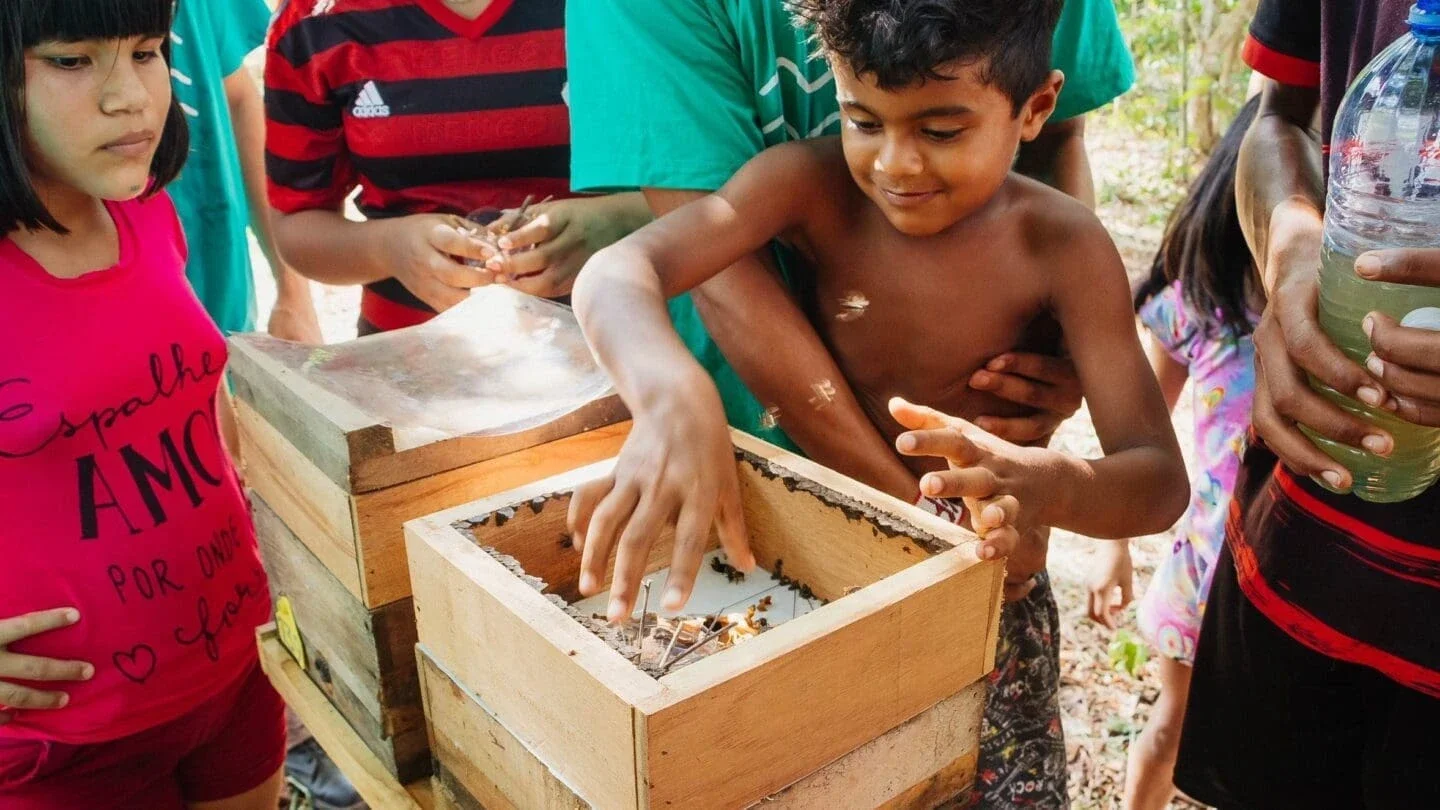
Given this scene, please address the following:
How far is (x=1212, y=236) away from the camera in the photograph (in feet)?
8.03

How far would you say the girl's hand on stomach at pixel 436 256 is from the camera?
6.57ft

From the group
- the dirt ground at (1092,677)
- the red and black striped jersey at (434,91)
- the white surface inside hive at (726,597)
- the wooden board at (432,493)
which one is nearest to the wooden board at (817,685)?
the white surface inside hive at (726,597)

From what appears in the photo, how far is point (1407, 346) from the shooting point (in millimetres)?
1105

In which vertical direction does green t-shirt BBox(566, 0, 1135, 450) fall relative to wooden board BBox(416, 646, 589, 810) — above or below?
above

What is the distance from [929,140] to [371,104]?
1274 mm

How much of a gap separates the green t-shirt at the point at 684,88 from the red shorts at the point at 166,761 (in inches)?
43.8

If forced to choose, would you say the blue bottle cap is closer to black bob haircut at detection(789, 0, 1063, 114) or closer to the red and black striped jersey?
black bob haircut at detection(789, 0, 1063, 114)

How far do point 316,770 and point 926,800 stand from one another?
2315 millimetres

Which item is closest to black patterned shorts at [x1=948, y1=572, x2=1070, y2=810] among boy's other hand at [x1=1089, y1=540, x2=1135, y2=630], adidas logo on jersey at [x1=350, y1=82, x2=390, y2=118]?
boy's other hand at [x1=1089, y1=540, x2=1135, y2=630]

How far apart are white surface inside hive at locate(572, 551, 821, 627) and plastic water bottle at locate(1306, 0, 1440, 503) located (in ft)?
2.48

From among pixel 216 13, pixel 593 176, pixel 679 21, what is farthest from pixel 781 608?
pixel 216 13

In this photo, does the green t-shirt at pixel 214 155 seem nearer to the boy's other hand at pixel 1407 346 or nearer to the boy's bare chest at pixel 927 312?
the boy's bare chest at pixel 927 312

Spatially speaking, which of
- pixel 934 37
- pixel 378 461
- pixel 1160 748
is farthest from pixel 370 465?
pixel 1160 748

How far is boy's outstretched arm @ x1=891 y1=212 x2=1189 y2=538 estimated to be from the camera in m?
1.22
